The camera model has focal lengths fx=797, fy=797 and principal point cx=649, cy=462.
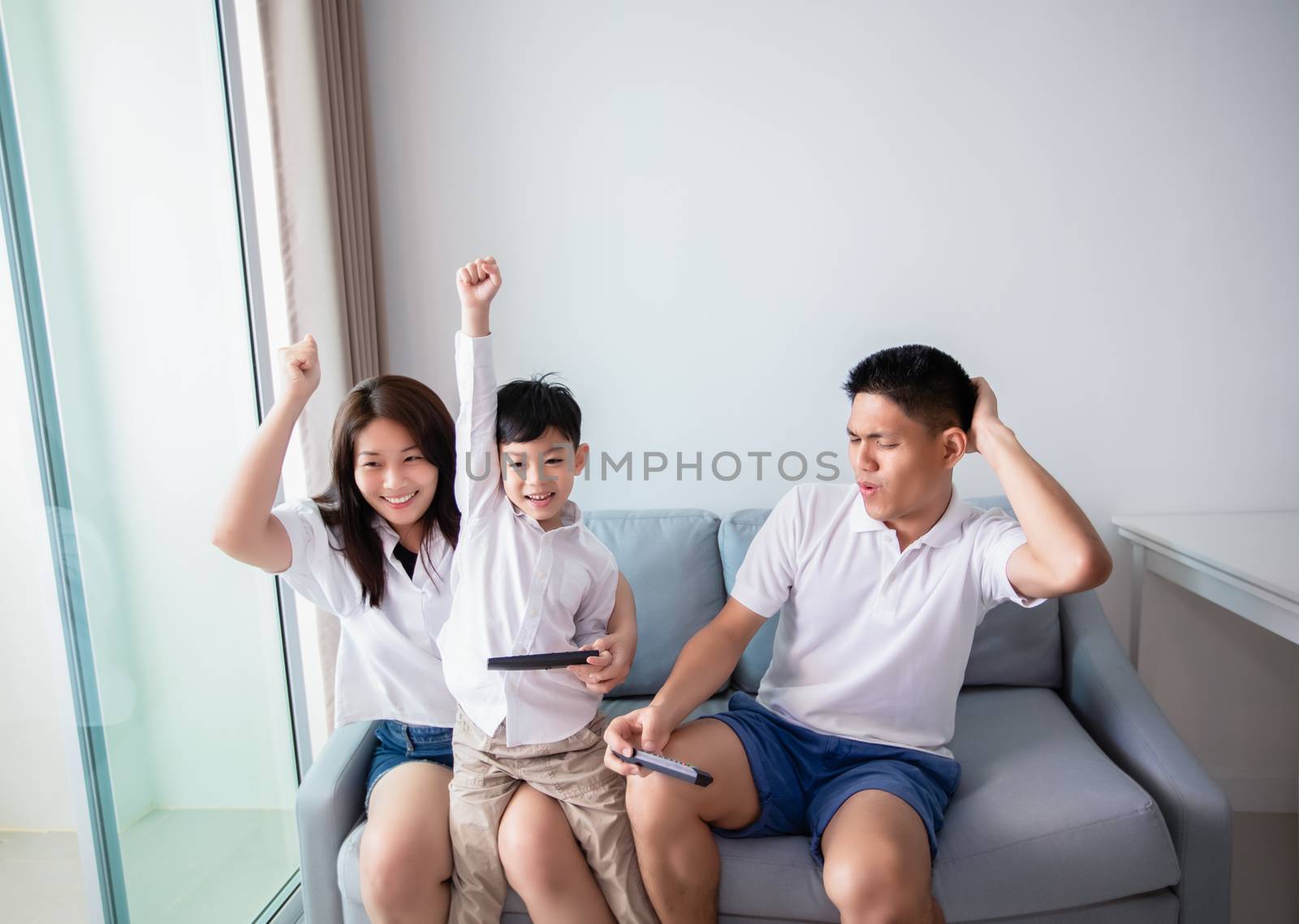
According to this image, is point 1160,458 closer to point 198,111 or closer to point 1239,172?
point 1239,172

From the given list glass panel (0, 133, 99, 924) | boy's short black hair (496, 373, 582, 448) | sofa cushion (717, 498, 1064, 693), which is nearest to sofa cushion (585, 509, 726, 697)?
sofa cushion (717, 498, 1064, 693)

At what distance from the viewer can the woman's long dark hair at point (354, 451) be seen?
135 centimetres

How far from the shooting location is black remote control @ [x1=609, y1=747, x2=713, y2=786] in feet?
3.78

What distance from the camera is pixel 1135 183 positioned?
192cm

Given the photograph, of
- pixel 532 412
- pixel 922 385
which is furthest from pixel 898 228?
pixel 532 412

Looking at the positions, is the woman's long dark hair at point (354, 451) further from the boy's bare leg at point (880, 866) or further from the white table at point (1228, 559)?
the white table at point (1228, 559)

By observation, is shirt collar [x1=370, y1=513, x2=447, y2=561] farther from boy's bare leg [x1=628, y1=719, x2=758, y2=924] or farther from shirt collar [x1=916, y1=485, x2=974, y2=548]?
shirt collar [x1=916, y1=485, x2=974, y2=548]

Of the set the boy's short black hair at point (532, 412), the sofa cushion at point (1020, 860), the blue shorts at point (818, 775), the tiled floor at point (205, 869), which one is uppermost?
the boy's short black hair at point (532, 412)

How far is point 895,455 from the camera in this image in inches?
52.4

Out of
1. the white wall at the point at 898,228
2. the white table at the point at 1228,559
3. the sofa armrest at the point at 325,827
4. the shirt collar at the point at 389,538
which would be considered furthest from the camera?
the white wall at the point at 898,228

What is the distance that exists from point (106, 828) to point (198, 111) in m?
1.47

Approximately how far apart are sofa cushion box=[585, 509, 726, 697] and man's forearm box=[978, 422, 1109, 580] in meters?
0.70

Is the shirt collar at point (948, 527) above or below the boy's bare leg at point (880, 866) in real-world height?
above

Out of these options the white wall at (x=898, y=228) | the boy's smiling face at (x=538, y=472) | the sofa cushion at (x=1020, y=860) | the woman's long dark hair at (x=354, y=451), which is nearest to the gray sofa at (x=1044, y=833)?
the sofa cushion at (x=1020, y=860)
